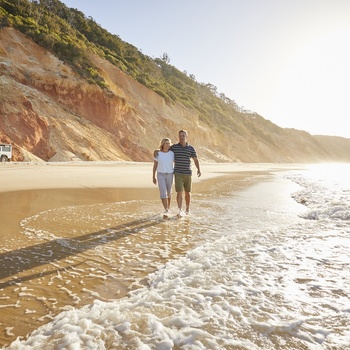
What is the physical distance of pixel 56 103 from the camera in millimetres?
30062

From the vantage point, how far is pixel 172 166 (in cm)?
697

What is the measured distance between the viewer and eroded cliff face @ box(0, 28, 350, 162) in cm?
2491

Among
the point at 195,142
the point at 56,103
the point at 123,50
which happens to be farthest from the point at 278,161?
the point at 56,103

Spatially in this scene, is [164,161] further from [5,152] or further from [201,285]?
[5,152]

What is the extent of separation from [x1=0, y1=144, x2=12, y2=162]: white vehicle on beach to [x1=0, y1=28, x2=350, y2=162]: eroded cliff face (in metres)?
0.97

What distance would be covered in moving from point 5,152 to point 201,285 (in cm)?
2176

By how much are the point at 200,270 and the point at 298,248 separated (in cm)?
172

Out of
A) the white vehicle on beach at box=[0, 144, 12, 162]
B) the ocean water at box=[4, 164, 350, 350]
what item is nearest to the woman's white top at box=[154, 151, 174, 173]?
the ocean water at box=[4, 164, 350, 350]

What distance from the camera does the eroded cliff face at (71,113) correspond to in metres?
24.9

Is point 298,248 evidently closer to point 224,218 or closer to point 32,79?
point 224,218

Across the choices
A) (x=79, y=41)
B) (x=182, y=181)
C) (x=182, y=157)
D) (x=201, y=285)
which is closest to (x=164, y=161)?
(x=182, y=157)

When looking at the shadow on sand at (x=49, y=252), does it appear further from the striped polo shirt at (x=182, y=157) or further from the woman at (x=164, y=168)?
the striped polo shirt at (x=182, y=157)

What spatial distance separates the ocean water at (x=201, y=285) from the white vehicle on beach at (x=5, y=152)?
17329 millimetres

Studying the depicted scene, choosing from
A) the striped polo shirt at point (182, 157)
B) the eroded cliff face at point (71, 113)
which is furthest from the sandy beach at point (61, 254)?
the eroded cliff face at point (71, 113)
